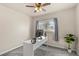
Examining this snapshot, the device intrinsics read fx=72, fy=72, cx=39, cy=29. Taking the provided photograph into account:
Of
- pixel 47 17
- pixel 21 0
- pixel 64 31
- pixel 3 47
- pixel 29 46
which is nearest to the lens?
pixel 21 0

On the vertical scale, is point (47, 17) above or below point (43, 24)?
above

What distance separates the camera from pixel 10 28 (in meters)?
3.38

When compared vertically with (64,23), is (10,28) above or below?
below

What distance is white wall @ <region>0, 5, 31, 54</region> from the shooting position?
3021 mm

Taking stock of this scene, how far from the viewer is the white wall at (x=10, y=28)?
302 cm

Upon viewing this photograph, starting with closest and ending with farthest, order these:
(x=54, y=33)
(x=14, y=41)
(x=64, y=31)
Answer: (x=14, y=41) → (x=64, y=31) → (x=54, y=33)

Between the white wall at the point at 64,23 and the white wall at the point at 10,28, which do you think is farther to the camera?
the white wall at the point at 64,23

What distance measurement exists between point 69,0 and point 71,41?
119 inches

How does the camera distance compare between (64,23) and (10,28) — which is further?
(64,23)

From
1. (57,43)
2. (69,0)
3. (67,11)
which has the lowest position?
(57,43)

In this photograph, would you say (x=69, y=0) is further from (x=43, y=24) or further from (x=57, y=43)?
(x=43, y=24)

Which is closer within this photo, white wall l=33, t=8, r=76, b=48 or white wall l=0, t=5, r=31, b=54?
white wall l=0, t=5, r=31, b=54

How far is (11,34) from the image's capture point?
3.46 metres

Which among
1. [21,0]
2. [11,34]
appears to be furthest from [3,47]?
[21,0]
